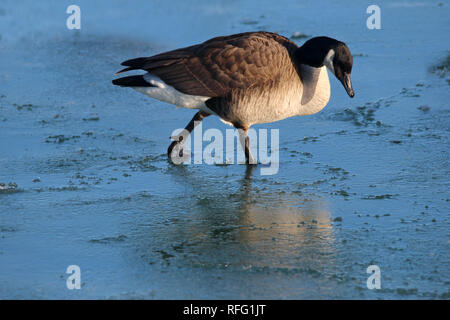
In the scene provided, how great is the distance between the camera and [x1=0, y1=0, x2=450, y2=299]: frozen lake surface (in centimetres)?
436

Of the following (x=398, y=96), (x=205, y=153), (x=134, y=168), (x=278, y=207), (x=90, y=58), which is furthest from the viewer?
(x=90, y=58)

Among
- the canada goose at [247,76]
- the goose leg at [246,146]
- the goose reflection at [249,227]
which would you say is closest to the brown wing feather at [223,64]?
the canada goose at [247,76]

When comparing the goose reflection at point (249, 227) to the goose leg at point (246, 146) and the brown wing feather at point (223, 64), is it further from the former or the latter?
the brown wing feather at point (223, 64)

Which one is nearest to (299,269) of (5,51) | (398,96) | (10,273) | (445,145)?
(10,273)

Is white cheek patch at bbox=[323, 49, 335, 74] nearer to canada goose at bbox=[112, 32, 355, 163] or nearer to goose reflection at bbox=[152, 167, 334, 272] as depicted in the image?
canada goose at bbox=[112, 32, 355, 163]

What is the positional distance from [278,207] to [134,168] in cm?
146

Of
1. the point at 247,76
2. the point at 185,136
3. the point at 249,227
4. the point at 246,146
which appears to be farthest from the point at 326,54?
the point at 249,227

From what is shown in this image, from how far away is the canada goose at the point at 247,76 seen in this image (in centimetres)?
626

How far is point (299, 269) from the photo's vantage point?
4.43m

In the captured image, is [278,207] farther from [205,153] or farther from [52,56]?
[52,56]

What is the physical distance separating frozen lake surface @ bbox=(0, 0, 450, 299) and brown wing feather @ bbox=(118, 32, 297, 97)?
74 centimetres

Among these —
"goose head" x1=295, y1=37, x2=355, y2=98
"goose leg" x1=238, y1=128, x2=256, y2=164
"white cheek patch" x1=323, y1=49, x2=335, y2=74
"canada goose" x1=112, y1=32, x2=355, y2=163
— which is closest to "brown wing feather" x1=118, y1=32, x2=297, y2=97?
"canada goose" x1=112, y1=32, x2=355, y2=163

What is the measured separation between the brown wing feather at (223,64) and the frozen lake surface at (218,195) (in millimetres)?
737

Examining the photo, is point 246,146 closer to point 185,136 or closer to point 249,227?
point 185,136
